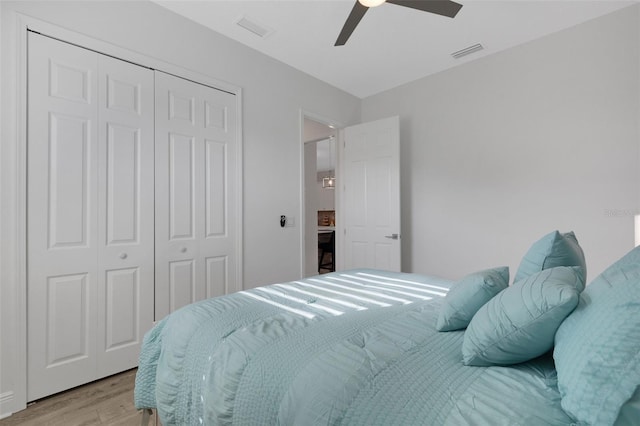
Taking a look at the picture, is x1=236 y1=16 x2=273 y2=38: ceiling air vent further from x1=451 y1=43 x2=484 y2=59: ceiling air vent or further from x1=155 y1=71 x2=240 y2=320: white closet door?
x1=451 y1=43 x2=484 y2=59: ceiling air vent

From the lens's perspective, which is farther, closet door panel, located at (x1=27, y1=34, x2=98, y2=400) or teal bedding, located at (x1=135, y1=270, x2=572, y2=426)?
closet door panel, located at (x1=27, y1=34, x2=98, y2=400)

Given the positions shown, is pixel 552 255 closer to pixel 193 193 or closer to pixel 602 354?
pixel 602 354

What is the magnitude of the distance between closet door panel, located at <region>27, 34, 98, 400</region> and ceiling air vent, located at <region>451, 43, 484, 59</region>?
10.5 feet

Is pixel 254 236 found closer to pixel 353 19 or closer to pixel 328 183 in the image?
pixel 353 19

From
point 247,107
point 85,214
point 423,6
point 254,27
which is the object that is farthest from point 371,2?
point 85,214

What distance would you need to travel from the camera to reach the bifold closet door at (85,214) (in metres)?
1.99

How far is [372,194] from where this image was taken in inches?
155

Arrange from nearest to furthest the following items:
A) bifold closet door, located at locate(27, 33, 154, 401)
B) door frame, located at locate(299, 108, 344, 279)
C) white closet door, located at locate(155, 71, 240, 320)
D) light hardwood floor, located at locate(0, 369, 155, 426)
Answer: light hardwood floor, located at locate(0, 369, 155, 426) < bifold closet door, located at locate(27, 33, 154, 401) < white closet door, located at locate(155, 71, 240, 320) < door frame, located at locate(299, 108, 344, 279)

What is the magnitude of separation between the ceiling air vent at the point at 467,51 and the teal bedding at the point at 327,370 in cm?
272

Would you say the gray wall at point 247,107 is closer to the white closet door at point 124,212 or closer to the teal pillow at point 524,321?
the white closet door at point 124,212

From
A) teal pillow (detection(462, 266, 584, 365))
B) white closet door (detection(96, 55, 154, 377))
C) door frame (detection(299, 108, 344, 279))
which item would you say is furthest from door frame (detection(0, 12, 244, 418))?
teal pillow (detection(462, 266, 584, 365))

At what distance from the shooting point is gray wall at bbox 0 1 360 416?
1889 millimetres

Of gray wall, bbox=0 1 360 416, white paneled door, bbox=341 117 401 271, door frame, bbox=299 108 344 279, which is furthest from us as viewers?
white paneled door, bbox=341 117 401 271

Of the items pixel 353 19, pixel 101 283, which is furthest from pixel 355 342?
pixel 353 19
